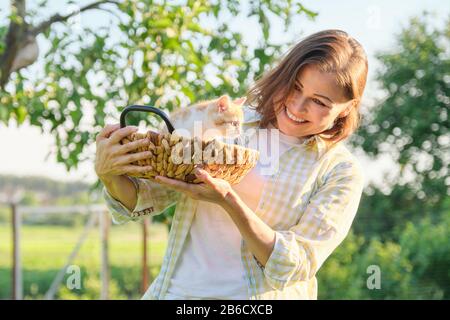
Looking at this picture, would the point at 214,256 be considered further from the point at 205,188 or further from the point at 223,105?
the point at 223,105

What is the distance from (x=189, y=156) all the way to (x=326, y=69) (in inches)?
15.4

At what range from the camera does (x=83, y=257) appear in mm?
6531

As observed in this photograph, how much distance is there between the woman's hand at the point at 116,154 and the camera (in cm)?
128

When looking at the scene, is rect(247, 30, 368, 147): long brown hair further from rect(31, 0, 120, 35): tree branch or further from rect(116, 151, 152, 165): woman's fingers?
rect(31, 0, 120, 35): tree branch

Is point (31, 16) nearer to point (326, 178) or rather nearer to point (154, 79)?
point (154, 79)

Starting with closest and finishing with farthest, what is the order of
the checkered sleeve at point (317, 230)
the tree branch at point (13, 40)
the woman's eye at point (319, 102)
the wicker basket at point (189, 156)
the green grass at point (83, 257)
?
1. the wicker basket at point (189, 156)
2. the checkered sleeve at point (317, 230)
3. the woman's eye at point (319, 102)
4. the tree branch at point (13, 40)
5. the green grass at point (83, 257)

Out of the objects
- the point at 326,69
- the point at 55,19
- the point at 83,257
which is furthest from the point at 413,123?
the point at 326,69

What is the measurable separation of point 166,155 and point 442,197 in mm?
6142

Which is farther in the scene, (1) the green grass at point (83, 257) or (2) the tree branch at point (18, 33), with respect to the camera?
(1) the green grass at point (83, 257)

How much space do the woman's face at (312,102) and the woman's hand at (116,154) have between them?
359 millimetres

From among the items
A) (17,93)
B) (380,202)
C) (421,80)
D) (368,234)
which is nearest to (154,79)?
(17,93)

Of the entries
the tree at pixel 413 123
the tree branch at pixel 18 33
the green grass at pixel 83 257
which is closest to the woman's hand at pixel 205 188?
the tree branch at pixel 18 33

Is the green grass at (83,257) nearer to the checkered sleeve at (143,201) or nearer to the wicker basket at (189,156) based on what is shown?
the checkered sleeve at (143,201)
